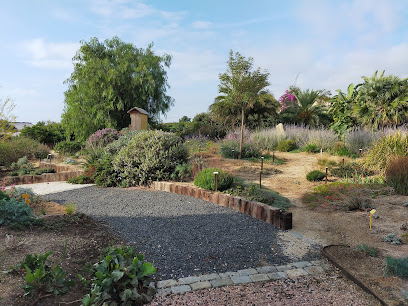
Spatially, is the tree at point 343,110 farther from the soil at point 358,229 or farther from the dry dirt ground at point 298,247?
the dry dirt ground at point 298,247

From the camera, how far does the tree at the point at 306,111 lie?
18234 mm

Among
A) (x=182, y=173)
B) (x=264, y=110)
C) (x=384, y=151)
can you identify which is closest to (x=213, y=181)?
(x=182, y=173)

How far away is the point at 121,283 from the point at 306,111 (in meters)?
17.7

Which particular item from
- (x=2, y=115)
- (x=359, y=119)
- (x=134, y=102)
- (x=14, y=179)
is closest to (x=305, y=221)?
(x=14, y=179)

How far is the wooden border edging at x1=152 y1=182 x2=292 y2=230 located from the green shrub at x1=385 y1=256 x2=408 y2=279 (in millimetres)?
1397

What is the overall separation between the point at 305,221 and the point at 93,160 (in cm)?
615

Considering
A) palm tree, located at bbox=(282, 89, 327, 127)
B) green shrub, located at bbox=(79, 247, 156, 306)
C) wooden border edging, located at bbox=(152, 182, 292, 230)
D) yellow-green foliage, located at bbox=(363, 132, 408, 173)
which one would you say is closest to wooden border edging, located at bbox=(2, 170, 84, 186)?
wooden border edging, located at bbox=(152, 182, 292, 230)

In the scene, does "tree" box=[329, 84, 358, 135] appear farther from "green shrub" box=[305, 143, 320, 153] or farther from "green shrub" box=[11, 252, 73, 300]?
"green shrub" box=[11, 252, 73, 300]

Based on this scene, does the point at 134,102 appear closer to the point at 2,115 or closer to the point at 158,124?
the point at 158,124

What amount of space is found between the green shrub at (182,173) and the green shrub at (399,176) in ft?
12.6

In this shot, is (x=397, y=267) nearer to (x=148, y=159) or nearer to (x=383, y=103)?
(x=148, y=159)

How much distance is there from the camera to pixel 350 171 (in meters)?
7.64

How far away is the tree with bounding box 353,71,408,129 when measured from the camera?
13.9 m

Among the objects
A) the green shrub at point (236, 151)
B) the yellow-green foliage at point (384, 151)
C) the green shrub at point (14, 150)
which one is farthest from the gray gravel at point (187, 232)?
the green shrub at point (14, 150)
